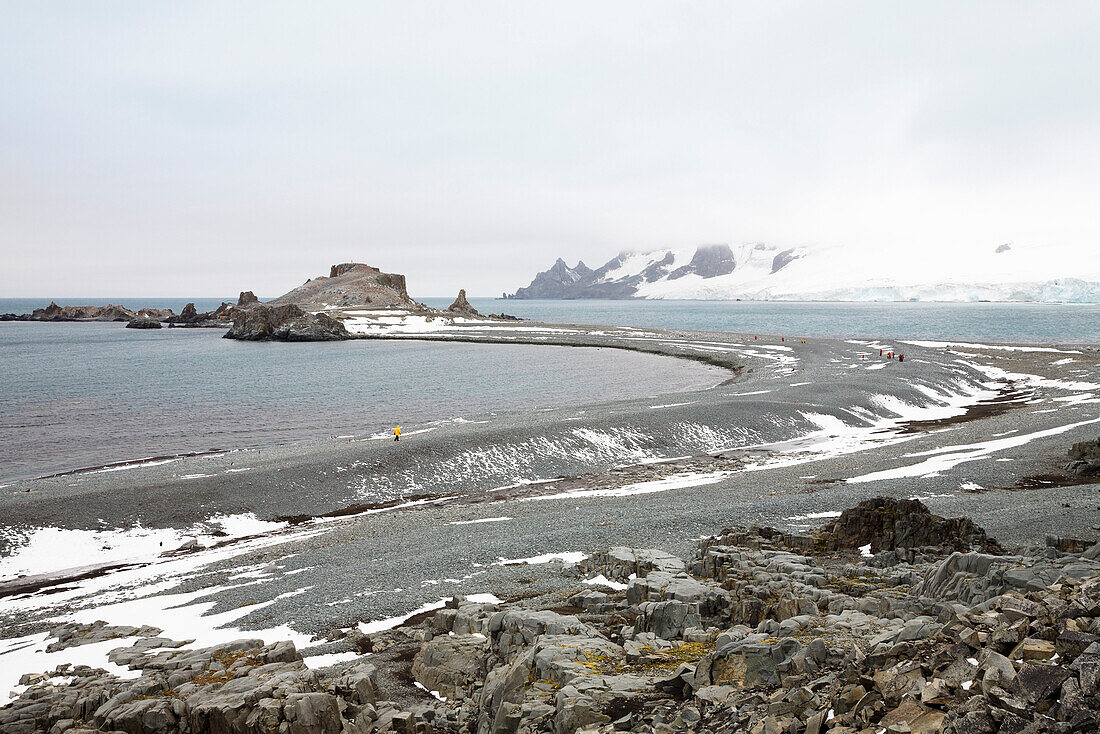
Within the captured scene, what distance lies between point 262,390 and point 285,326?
7792 centimetres

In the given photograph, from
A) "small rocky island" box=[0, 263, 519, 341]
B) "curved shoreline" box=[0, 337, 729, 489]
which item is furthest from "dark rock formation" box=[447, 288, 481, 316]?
"curved shoreline" box=[0, 337, 729, 489]

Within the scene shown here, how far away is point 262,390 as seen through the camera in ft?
213

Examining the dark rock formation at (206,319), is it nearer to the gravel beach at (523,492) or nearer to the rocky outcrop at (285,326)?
the rocky outcrop at (285,326)

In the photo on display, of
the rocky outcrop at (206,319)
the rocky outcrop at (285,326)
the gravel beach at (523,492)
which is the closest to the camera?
the gravel beach at (523,492)

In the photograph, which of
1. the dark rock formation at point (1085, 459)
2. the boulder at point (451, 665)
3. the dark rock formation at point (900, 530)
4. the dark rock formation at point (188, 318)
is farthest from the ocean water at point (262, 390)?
the dark rock formation at point (188, 318)

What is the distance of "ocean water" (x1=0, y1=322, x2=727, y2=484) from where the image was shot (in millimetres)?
43500

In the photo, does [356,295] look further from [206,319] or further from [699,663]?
[699,663]

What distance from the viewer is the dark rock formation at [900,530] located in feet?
54.0

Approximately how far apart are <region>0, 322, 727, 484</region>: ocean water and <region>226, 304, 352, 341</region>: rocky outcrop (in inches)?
851

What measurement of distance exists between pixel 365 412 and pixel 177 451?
15.0 metres

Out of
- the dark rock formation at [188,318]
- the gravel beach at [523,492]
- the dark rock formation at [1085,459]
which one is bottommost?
the gravel beach at [523,492]

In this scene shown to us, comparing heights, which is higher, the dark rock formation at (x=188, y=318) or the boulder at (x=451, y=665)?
the dark rock formation at (x=188, y=318)

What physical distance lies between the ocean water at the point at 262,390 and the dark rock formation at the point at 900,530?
1322 inches

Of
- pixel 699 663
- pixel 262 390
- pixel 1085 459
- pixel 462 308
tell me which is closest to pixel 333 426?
pixel 262 390
